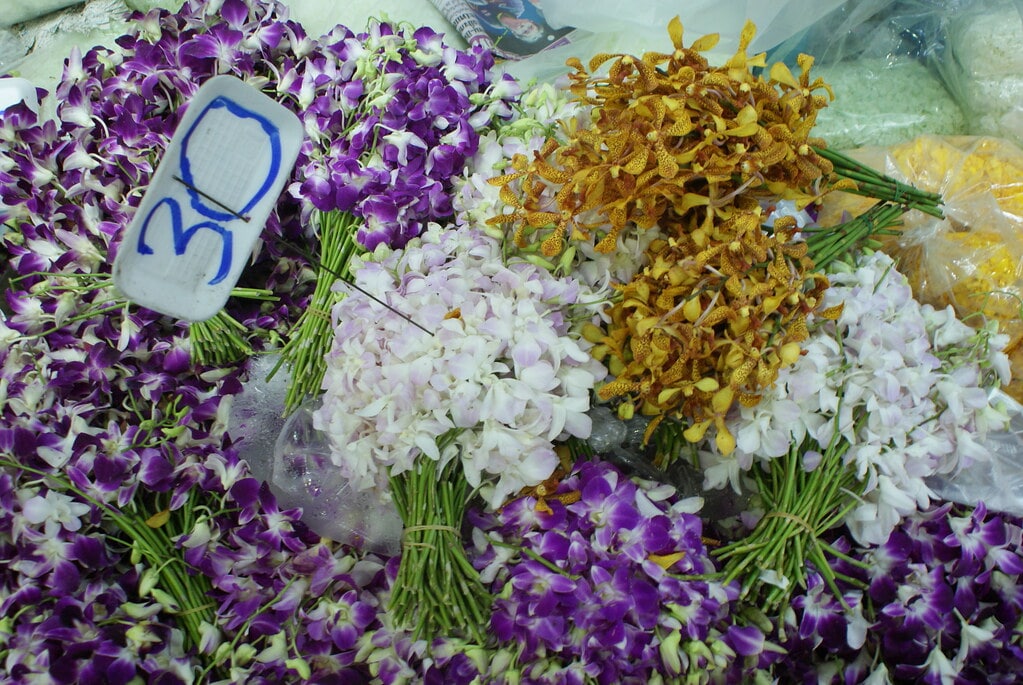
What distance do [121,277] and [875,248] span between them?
80 centimetres

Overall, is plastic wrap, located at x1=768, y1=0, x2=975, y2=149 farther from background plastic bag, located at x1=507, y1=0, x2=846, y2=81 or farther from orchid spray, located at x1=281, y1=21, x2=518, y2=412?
orchid spray, located at x1=281, y1=21, x2=518, y2=412

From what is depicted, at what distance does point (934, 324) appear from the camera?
845mm

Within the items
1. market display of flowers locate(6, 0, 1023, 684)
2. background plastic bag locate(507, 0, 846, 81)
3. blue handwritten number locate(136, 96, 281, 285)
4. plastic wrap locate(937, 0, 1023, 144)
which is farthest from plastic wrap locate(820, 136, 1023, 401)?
blue handwritten number locate(136, 96, 281, 285)

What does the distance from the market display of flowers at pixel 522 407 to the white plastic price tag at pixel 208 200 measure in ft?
0.45

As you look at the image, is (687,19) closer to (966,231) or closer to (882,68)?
(882,68)

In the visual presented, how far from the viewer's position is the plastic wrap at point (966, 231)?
0.97 meters

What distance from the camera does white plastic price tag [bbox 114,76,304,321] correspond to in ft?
2.19

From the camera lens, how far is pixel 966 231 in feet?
3.33

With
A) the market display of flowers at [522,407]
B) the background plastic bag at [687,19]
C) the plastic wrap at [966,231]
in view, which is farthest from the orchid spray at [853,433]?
the background plastic bag at [687,19]

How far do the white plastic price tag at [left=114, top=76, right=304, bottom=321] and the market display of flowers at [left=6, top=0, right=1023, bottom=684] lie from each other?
5.4 inches

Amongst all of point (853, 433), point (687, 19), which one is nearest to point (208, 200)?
point (853, 433)

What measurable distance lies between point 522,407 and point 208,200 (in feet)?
1.11

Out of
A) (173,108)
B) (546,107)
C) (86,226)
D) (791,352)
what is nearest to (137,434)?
(86,226)

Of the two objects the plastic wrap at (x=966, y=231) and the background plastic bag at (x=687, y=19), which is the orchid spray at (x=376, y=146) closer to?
the background plastic bag at (x=687, y=19)
